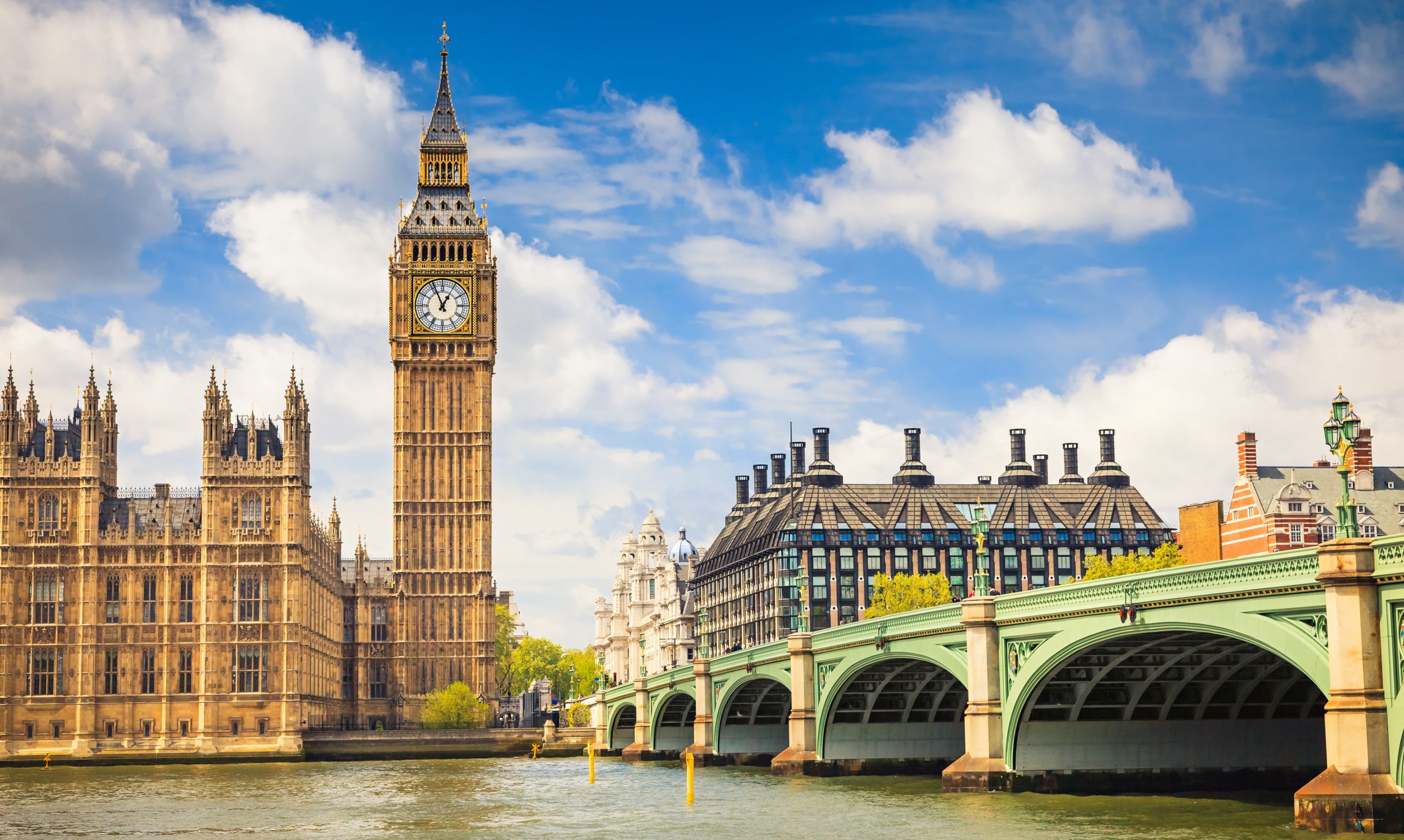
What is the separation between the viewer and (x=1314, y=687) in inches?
2265

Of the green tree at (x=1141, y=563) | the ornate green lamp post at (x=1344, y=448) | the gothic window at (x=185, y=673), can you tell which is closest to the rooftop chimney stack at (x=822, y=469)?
the green tree at (x=1141, y=563)

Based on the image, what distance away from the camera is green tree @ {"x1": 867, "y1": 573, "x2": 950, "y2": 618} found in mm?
123000

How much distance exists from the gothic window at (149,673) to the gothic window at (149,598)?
2.05 metres

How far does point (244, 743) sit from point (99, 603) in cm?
1403

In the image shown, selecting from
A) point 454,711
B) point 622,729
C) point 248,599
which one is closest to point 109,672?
point 248,599

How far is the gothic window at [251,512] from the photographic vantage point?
125625 mm

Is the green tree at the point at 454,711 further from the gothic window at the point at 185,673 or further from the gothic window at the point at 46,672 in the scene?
the gothic window at the point at 46,672

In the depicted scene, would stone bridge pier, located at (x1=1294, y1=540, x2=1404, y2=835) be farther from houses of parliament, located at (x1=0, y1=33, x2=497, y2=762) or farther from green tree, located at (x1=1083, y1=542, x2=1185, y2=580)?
houses of parliament, located at (x1=0, y1=33, x2=497, y2=762)

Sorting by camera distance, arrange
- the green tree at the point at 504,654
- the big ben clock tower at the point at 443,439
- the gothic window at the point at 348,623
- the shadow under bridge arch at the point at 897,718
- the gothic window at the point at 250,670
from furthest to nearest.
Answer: the green tree at the point at 504,654
the gothic window at the point at 348,623
the big ben clock tower at the point at 443,439
the gothic window at the point at 250,670
the shadow under bridge arch at the point at 897,718

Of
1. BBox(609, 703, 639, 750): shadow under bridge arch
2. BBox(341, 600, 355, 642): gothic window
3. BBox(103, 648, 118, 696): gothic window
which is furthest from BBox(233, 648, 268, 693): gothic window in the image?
BBox(341, 600, 355, 642): gothic window

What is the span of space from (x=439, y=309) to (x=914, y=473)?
157 ft

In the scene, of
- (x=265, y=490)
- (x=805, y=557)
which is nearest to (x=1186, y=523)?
(x=805, y=557)

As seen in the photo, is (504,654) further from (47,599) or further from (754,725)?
(754,725)

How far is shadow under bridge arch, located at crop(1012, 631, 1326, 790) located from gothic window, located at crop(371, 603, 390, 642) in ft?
340
